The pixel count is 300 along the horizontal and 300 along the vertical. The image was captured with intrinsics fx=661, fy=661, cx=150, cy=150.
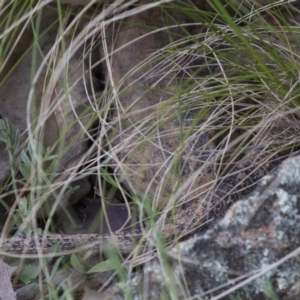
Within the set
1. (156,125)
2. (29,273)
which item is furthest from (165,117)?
(29,273)

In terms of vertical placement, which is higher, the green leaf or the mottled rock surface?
the mottled rock surface

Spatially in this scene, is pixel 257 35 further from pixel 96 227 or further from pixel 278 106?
pixel 96 227

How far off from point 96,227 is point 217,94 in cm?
46

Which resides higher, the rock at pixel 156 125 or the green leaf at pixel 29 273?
the rock at pixel 156 125

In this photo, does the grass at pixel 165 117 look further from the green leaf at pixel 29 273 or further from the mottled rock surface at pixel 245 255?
the mottled rock surface at pixel 245 255

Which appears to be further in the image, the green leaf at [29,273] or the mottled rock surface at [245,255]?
the green leaf at [29,273]

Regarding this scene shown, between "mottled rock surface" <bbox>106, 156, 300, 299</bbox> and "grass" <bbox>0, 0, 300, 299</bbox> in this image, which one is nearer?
"mottled rock surface" <bbox>106, 156, 300, 299</bbox>

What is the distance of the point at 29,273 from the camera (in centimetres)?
147

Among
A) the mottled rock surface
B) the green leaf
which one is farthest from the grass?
the mottled rock surface

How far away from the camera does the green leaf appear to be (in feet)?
4.79

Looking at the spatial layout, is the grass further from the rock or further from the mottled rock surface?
the mottled rock surface

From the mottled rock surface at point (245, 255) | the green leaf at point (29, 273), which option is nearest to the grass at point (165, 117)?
the green leaf at point (29, 273)

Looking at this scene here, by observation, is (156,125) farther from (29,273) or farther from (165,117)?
(29,273)

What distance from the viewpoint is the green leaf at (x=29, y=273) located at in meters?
1.46
